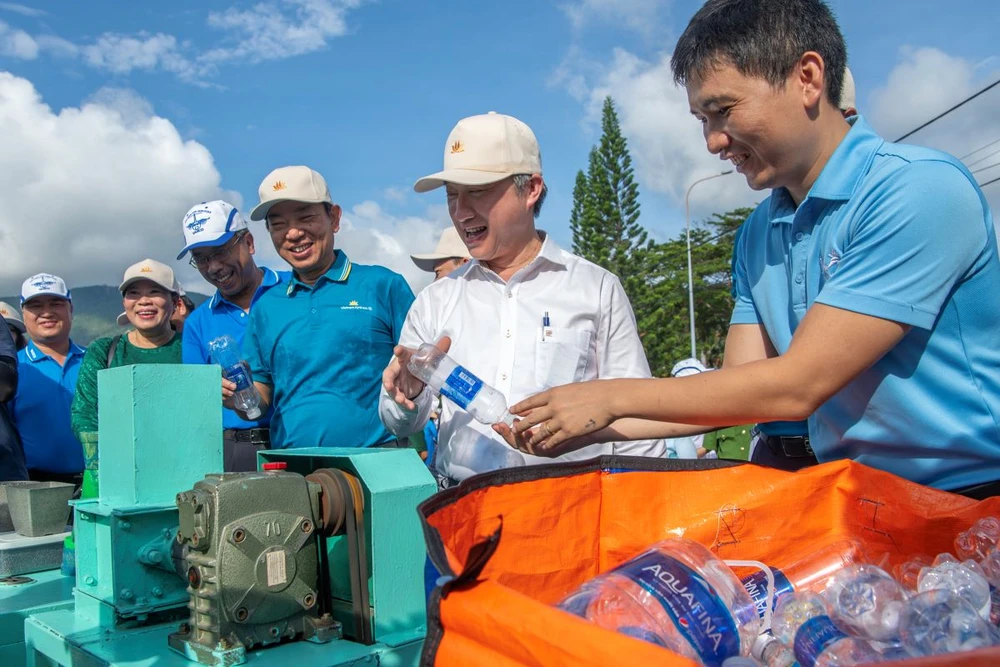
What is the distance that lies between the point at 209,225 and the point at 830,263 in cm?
298

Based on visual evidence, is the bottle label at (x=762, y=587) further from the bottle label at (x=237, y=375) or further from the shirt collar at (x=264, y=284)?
the shirt collar at (x=264, y=284)

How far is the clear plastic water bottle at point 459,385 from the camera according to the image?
2018 mm

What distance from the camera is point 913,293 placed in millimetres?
1368

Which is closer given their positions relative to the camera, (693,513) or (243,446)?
(693,513)

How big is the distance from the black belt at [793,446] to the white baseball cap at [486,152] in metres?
1.10

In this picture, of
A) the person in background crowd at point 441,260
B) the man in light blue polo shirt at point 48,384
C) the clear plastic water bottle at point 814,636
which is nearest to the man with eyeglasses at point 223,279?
the person in background crowd at point 441,260

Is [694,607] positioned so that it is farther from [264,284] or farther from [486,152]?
[264,284]

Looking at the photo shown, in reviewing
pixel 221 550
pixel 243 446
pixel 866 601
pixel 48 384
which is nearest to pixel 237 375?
pixel 243 446

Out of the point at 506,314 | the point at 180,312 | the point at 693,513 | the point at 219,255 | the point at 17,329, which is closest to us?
the point at 693,513

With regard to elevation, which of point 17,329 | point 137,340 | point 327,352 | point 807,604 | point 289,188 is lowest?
point 807,604

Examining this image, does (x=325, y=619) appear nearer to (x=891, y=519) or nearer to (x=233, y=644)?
(x=233, y=644)

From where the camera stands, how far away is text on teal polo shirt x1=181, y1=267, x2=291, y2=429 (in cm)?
375

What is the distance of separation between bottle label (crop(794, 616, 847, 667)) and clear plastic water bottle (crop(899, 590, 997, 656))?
9 cm

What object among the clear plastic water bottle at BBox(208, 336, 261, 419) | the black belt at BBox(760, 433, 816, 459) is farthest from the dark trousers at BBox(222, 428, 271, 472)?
the black belt at BBox(760, 433, 816, 459)
